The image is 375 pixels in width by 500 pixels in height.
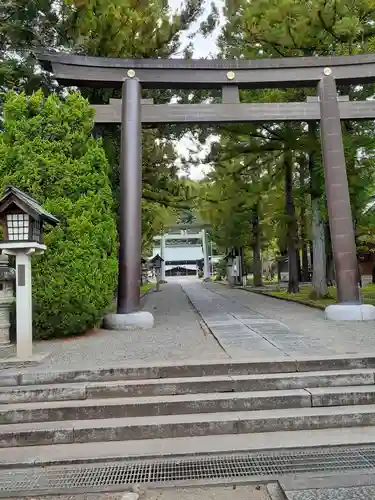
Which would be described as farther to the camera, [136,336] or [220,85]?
[220,85]

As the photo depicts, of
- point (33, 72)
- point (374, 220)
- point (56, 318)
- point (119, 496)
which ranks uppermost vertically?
point (33, 72)

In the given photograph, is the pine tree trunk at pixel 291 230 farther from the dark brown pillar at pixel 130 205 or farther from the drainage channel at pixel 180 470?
the drainage channel at pixel 180 470

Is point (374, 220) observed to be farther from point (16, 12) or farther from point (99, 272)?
point (16, 12)

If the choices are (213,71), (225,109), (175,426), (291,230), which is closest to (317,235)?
(291,230)

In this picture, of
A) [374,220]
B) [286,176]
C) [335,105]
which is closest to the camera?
[335,105]

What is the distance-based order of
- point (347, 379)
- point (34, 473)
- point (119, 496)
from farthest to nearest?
point (347, 379), point (34, 473), point (119, 496)

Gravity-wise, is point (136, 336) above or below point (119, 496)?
above

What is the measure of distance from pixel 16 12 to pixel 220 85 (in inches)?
202

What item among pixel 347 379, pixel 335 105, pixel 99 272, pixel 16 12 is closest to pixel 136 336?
pixel 99 272

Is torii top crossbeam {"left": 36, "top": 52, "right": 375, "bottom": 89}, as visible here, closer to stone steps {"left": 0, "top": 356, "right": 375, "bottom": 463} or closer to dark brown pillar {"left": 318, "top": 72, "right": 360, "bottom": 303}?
dark brown pillar {"left": 318, "top": 72, "right": 360, "bottom": 303}

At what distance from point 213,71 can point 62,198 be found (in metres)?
4.60

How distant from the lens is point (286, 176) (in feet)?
59.8

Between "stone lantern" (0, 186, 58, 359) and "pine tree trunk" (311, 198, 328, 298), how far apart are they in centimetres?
1006

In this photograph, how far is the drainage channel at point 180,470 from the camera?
333 centimetres
